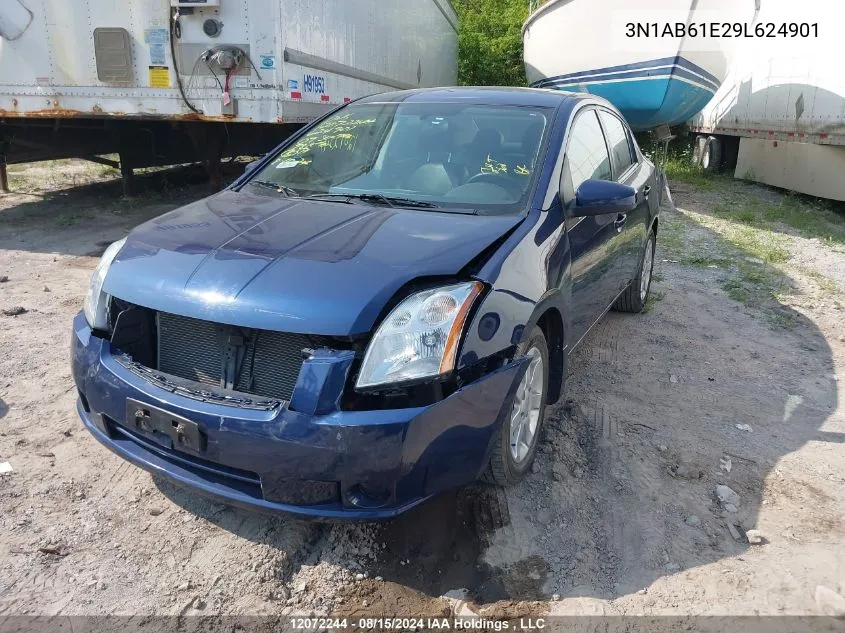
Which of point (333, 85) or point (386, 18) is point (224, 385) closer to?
point (333, 85)

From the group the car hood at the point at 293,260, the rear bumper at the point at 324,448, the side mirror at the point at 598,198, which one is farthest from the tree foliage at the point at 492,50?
the rear bumper at the point at 324,448

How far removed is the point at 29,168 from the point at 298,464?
455 inches

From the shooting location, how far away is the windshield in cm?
313

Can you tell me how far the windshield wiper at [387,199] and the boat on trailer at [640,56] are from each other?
30.3 ft

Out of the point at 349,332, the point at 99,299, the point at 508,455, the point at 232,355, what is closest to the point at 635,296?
the point at 508,455

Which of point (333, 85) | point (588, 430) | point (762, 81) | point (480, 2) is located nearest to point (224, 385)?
point (588, 430)

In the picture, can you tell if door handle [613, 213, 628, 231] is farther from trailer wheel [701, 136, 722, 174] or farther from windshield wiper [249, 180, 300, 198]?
trailer wheel [701, 136, 722, 174]

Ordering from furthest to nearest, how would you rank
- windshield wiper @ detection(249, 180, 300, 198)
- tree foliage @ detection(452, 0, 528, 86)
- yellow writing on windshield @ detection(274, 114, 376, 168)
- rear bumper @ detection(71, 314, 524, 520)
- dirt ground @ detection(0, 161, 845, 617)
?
tree foliage @ detection(452, 0, 528, 86) < yellow writing on windshield @ detection(274, 114, 376, 168) < windshield wiper @ detection(249, 180, 300, 198) < dirt ground @ detection(0, 161, 845, 617) < rear bumper @ detection(71, 314, 524, 520)

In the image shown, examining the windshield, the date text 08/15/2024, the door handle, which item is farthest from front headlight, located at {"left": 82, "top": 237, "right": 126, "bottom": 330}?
the door handle

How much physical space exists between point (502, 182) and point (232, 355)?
1.53m

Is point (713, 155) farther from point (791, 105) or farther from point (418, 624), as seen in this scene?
point (418, 624)

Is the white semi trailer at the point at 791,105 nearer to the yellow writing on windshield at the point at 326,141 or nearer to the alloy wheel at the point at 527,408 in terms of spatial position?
the yellow writing on windshield at the point at 326,141

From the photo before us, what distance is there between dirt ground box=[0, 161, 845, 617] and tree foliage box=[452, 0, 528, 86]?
17.5m

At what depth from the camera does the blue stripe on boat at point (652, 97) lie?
1096 centimetres
